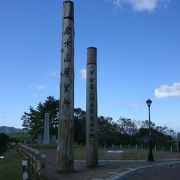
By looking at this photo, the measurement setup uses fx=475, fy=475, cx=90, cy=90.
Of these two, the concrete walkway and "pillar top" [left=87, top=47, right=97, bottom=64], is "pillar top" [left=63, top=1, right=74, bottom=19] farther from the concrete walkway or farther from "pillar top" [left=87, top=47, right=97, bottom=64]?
the concrete walkway

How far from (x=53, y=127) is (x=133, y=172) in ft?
307

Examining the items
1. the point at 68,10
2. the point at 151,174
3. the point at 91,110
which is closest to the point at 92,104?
the point at 91,110

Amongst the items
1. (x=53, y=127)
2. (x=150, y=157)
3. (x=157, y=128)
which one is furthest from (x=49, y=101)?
(x=150, y=157)

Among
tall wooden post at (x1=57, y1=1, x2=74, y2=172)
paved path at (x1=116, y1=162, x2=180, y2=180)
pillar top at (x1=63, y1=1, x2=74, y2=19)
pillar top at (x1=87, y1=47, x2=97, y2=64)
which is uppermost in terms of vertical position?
pillar top at (x1=63, y1=1, x2=74, y2=19)

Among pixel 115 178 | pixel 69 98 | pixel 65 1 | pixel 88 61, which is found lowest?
pixel 115 178

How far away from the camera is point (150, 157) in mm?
34969

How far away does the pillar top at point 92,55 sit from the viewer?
2873cm

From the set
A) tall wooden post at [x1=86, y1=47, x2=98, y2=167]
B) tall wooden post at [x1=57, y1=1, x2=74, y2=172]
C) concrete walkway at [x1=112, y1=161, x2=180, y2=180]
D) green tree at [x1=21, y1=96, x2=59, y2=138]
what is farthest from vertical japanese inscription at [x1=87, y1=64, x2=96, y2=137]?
green tree at [x1=21, y1=96, x2=59, y2=138]

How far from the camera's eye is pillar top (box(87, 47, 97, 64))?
28.7m

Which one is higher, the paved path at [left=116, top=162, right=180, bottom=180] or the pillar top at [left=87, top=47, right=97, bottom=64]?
the pillar top at [left=87, top=47, right=97, bottom=64]

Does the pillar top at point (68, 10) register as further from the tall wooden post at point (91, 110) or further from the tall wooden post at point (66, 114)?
the tall wooden post at point (91, 110)

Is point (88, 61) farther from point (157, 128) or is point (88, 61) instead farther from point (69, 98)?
point (157, 128)

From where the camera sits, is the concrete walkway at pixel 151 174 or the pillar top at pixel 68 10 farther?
the pillar top at pixel 68 10

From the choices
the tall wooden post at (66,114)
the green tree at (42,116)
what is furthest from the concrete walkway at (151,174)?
the green tree at (42,116)
